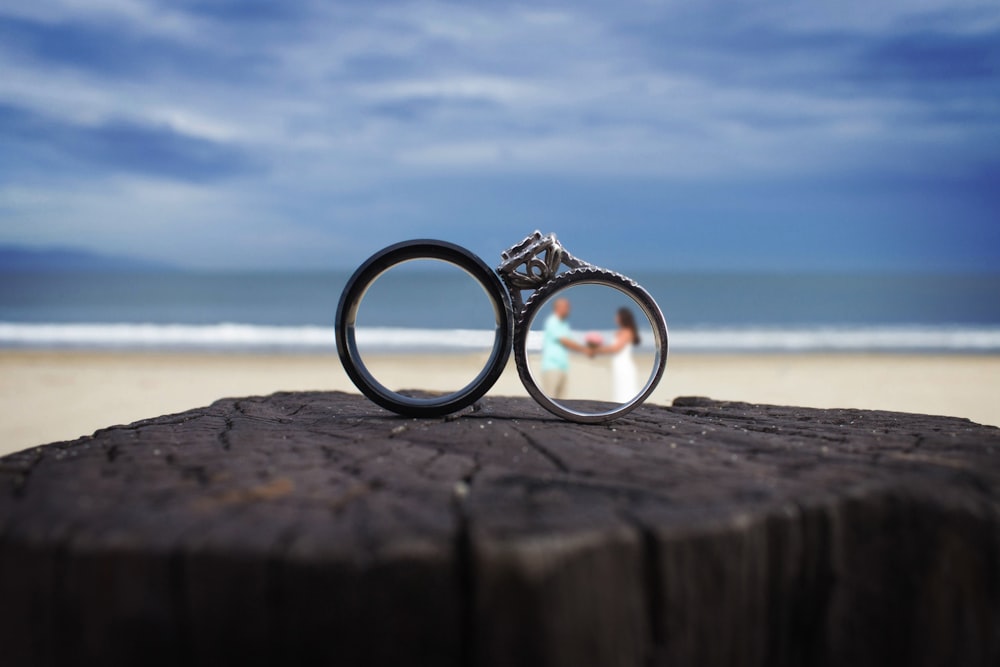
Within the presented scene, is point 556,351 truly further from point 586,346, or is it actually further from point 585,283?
point 585,283

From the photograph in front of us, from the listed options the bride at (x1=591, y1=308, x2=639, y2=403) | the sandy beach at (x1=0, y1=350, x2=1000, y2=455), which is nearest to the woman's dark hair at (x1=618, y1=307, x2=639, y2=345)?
the bride at (x1=591, y1=308, x2=639, y2=403)

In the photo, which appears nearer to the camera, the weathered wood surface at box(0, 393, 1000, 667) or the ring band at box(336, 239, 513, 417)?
the weathered wood surface at box(0, 393, 1000, 667)

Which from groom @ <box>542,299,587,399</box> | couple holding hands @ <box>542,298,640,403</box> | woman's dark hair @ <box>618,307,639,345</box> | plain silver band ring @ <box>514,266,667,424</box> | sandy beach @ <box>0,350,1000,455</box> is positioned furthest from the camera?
sandy beach @ <box>0,350,1000,455</box>

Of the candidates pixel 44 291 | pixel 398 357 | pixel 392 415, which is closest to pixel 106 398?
pixel 398 357

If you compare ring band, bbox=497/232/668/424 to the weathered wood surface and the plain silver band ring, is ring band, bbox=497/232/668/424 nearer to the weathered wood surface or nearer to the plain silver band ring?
the plain silver band ring

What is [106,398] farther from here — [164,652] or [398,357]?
[164,652]

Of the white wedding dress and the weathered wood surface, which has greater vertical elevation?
the white wedding dress
